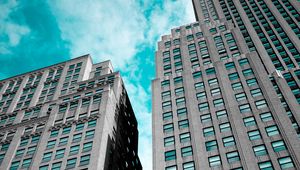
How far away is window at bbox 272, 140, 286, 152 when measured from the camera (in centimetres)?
4703

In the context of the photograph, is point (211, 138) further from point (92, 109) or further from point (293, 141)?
point (92, 109)

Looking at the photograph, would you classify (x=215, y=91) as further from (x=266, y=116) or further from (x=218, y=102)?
(x=266, y=116)

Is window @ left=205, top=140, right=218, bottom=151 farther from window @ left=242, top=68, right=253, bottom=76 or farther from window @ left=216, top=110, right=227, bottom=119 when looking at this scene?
window @ left=242, top=68, right=253, bottom=76

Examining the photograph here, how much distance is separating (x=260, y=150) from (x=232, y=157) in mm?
4153

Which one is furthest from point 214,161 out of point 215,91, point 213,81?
point 213,81

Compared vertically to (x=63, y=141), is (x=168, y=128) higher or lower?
lower

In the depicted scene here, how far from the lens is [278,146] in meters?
47.5

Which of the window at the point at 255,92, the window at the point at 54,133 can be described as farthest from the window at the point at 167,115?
the window at the point at 54,133

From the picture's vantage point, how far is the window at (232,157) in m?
48.2

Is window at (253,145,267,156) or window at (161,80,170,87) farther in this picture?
window at (161,80,170,87)

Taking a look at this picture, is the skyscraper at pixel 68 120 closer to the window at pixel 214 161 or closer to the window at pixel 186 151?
the window at pixel 186 151

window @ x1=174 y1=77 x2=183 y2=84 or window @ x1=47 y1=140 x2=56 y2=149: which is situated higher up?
window @ x1=174 y1=77 x2=183 y2=84

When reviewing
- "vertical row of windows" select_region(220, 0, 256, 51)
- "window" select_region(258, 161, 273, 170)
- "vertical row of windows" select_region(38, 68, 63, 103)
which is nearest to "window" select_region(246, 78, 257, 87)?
"window" select_region(258, 161, 273, 170)

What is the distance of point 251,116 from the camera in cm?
5381
